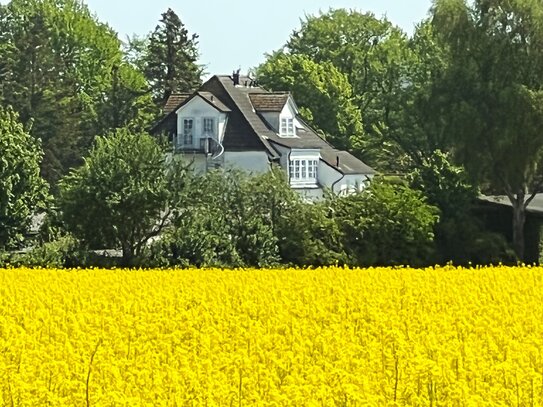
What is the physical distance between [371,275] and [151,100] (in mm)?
66056

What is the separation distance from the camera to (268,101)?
230 ft

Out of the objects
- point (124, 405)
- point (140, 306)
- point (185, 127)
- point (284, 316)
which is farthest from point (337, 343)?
point (185, 127)

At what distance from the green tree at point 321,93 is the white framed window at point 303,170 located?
16.2 m

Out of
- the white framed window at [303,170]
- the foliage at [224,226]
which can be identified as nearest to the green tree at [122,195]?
the foliage at [224,226]

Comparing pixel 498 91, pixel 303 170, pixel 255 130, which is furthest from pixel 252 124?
pixel 498 91

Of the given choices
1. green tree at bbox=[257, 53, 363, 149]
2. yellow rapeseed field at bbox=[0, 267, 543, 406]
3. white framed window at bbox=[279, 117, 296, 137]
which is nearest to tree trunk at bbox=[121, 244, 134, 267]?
yellow rapeseed field at bbox=[0, 267, 543, 406]

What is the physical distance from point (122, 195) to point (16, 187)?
20.4ft

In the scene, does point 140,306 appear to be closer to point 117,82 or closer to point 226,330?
point 226,330

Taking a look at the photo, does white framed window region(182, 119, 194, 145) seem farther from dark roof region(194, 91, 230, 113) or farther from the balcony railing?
dark roof region(194, 91, 230, 113)

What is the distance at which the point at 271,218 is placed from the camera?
42.5 m

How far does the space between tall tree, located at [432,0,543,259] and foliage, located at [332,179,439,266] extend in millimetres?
5477

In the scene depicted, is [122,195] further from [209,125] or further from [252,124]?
[252,124]

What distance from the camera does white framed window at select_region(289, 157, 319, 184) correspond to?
68375 mm

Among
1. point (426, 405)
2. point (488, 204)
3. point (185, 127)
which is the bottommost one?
point (426, 405)
